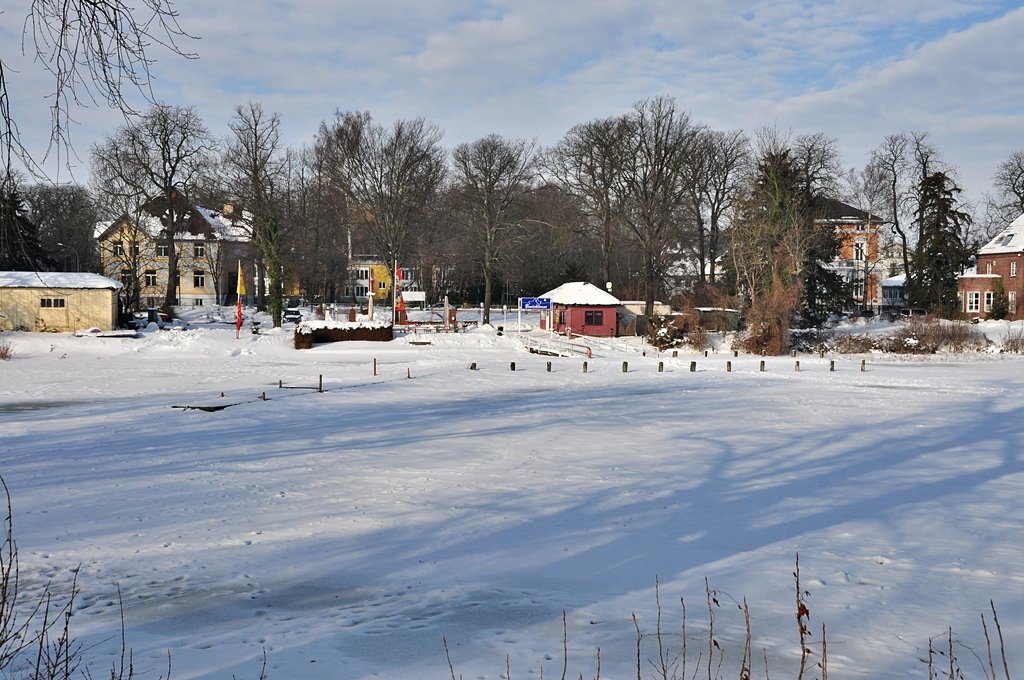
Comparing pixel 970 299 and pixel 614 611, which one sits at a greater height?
pixel 970 299

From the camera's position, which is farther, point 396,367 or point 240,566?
point 396,367

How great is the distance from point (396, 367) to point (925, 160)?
5116 centimetres

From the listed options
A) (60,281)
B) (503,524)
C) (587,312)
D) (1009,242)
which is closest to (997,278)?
(1009,242)

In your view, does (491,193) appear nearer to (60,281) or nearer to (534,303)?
(534,303)

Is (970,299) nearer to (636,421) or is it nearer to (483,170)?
(483,170)

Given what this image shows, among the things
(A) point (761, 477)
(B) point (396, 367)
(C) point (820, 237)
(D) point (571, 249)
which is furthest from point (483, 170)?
(A) point (761, 477)

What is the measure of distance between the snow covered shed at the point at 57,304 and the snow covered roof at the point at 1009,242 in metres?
57.6

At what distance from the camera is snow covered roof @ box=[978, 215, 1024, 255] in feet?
179

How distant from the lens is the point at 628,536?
10648 millimetres

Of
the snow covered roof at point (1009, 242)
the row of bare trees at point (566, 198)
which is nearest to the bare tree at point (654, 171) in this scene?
the row of bare trees at point (566, 198)

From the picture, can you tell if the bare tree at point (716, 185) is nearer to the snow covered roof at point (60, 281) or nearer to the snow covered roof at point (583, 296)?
the snow covered roof at point (583, 296)

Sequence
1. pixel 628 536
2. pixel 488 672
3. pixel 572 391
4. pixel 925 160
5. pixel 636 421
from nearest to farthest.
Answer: pixel 488 672, pixel 628 536, pixel 636 421, pixel 572 391, pixel 925 160

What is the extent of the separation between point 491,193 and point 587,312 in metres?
12.3

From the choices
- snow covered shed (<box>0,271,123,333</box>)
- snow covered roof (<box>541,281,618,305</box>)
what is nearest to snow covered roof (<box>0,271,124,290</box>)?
snow covered shed (<box>0,271,123,333</box>)
